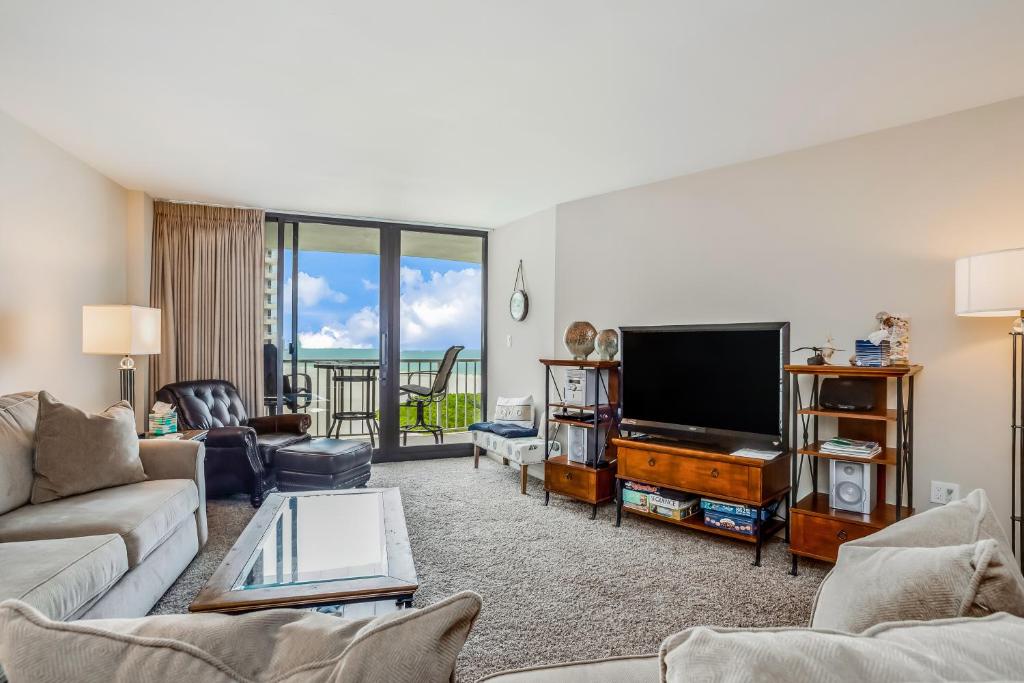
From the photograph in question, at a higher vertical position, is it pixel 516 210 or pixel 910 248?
pixel 516 210

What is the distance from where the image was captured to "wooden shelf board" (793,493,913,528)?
272 cm

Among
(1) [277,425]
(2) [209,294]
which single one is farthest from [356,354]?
(2) [209,294]

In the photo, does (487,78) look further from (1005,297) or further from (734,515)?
(734,515)

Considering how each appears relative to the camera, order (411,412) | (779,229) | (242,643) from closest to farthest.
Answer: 1. (242,643)
2. (779,229)
3. (411,412)

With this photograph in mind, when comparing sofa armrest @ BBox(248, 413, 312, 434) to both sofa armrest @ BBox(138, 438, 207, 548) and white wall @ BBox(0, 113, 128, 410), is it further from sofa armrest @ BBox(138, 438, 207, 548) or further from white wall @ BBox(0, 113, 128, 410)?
sofa armrest @ BBox(138, 438, 207, 548)

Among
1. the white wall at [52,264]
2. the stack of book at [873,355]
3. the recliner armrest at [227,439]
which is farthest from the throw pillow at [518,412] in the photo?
the white wall at [52,264]

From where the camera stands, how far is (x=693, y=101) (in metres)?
2.79

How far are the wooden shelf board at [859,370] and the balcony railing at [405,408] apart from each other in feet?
12.7

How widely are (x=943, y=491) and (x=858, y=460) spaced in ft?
1.83

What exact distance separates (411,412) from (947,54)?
5470 millimetres

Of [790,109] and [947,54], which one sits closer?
[947,54]

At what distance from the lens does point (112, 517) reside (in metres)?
2.31

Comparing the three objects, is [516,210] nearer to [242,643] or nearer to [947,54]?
[947,54]

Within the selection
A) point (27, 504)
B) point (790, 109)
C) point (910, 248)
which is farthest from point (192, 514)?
point (910, 248)
